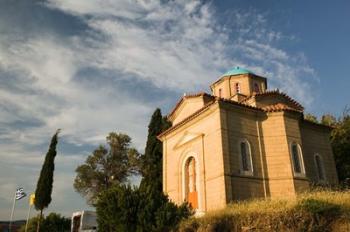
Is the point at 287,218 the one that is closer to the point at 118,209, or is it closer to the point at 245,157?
the point at 118,209

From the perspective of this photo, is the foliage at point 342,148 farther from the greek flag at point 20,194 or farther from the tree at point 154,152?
the greek flag at point 20,194

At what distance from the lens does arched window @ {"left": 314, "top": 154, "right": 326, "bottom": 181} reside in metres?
22.5

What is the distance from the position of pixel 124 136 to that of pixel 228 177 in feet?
87.3

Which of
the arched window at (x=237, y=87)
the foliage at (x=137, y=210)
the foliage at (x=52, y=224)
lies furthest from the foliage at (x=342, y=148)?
the foliage at (x=52, y=224)

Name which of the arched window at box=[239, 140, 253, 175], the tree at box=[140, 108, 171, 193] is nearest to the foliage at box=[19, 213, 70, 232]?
the tree at box=[140, 108, 171, 193]

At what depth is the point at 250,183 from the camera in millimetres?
19094

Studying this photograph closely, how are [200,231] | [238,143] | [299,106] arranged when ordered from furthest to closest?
1. [299,106]
2. [238,143]
3. [200,231]

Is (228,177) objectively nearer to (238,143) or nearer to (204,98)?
(238,143)

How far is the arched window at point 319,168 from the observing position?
886 inches

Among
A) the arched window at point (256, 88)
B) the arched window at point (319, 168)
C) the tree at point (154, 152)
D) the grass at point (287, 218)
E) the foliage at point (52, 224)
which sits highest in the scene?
the arched window at point (256, 88)

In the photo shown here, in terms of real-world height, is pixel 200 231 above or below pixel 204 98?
below

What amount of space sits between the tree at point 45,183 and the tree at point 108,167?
307 inches

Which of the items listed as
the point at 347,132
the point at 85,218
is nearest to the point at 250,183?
the point at 347,132

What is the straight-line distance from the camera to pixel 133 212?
48.4 ft
